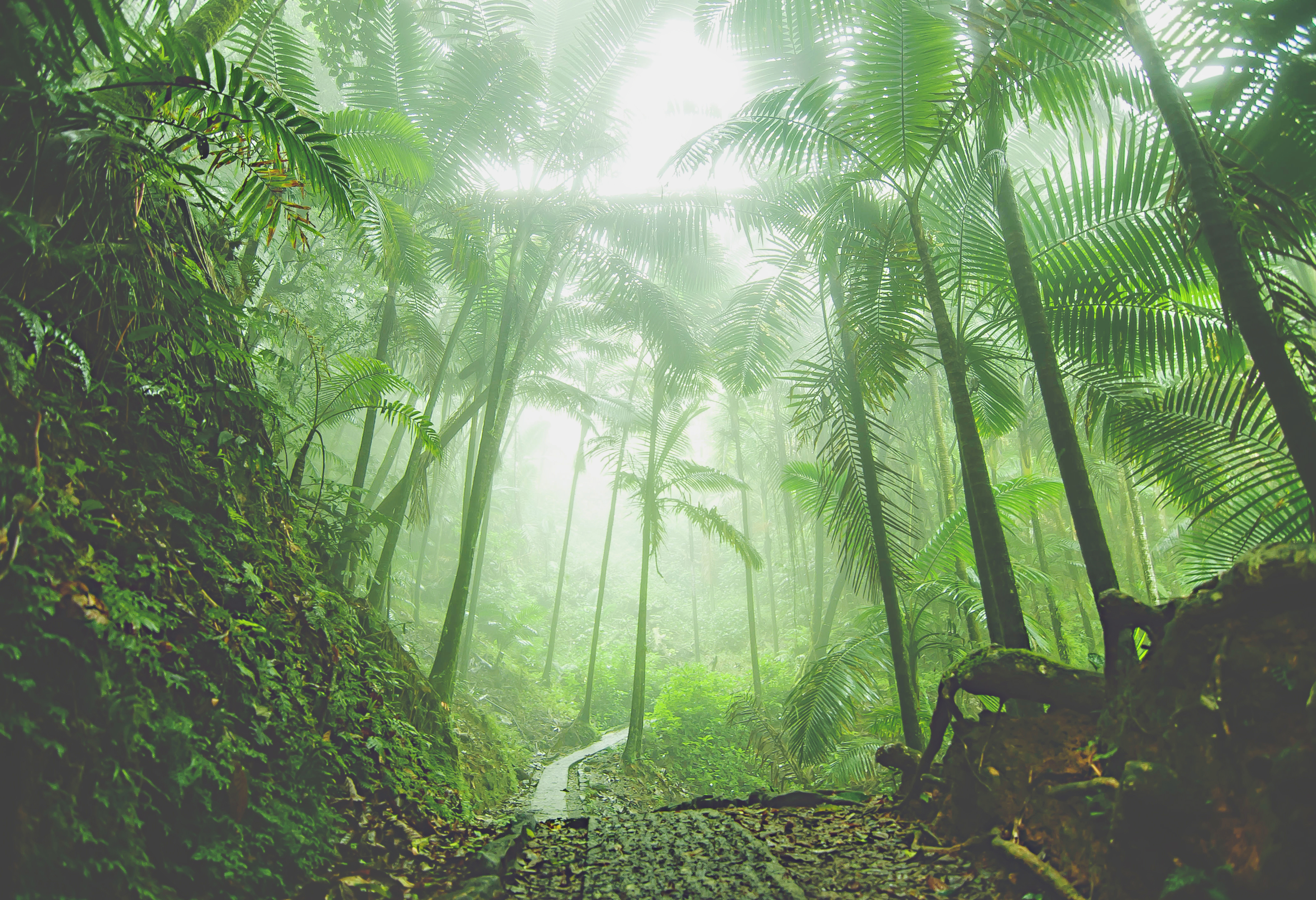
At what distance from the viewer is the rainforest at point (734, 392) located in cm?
165

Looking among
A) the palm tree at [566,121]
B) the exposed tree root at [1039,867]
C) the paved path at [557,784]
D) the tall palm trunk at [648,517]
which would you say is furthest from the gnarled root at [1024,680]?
the tall palm trunk at [648,517]

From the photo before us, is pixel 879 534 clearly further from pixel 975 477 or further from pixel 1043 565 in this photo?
pixel 1043 565

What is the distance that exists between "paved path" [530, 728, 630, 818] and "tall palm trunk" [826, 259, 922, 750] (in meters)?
2.65

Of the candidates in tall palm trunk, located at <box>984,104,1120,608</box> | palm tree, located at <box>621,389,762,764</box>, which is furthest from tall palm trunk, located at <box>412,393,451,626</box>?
tall palm trunk, located at <box>984,104,1120,608</box>

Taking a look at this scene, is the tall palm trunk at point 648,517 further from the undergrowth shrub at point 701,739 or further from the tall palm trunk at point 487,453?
the tall palm trunk at point 487,453

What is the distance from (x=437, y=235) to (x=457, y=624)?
7.61 meters

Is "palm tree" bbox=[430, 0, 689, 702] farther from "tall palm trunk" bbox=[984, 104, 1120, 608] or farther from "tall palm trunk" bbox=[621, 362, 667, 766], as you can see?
"tall palm trunk" bbox=[984, 104, 1120, 608]

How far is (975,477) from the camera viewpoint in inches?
126

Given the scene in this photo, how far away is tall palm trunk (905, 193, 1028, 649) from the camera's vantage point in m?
2.96

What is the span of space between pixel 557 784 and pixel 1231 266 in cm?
732

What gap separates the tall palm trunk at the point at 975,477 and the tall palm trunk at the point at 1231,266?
120 cm

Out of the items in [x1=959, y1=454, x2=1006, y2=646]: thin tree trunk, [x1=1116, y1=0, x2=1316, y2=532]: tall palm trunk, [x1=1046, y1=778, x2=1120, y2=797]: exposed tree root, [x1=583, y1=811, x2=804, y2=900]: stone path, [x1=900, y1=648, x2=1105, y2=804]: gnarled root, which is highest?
[x1=1116, y1=0, x2=1316, y2=532]: tall palm trunk

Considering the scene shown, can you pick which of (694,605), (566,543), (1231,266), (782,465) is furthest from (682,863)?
(694,605)

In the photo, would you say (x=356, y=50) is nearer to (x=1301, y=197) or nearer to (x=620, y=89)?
(x=620, y=89)
